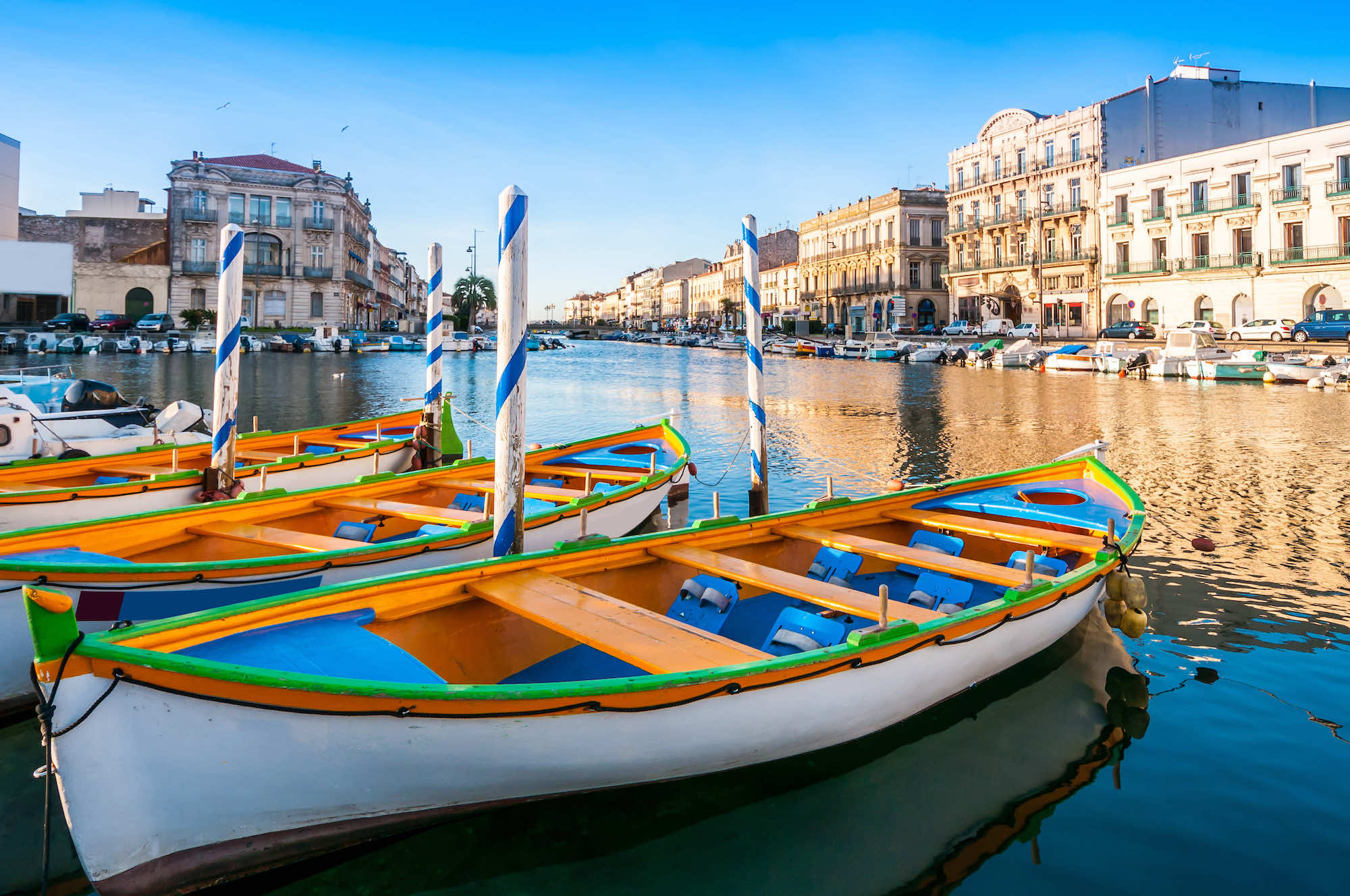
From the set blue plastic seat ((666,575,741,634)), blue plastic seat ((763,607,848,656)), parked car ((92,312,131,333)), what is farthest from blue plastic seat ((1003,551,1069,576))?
parked car ((92,312,131,333))

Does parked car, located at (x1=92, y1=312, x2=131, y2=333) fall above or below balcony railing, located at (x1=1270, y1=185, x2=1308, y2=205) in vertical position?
below

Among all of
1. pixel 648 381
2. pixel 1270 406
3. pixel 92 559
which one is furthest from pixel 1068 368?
pixel 92 559

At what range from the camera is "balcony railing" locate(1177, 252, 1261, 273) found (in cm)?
4419

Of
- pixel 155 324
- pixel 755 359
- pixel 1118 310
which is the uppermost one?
pixel 155 324

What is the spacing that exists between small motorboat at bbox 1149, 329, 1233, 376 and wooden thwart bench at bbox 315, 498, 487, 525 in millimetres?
39906

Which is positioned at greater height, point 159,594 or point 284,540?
point 284,540

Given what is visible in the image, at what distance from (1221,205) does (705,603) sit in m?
51.8

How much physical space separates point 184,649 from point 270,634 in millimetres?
419

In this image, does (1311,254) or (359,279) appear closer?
(1311,254)

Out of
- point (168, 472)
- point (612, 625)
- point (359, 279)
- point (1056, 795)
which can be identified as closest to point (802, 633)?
point (612, 625)

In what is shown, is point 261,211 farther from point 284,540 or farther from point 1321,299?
point 1321,299

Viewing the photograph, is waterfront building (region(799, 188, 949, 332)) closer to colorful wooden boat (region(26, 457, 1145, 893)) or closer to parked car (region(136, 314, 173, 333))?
parked car (region(136, 314, 173, 333))

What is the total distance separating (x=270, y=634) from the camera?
420 centimetres

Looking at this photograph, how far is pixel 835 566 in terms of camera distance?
666 centimetres
